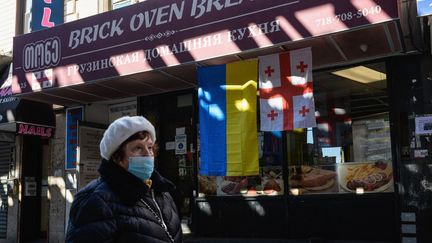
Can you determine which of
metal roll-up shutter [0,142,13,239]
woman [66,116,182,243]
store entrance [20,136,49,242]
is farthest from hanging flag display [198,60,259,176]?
metal roll-up shutter [0,142,13,239]

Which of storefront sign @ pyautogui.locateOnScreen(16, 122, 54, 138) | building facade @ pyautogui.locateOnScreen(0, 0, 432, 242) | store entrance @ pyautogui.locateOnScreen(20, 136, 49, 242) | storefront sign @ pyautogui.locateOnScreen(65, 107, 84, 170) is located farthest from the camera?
store entrance @ pyautogui.locateOnScreen(20, 136, 49, 242)

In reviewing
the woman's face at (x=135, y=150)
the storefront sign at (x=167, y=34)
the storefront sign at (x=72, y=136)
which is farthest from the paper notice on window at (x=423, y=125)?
the storefront sign at (x=72, y=136)

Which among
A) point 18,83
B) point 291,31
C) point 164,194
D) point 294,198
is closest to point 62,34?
point 18,83

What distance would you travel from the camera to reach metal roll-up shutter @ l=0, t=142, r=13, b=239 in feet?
36.6

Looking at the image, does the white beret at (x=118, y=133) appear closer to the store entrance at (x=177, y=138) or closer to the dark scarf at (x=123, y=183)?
the dark scarf at (x=123, y=183)

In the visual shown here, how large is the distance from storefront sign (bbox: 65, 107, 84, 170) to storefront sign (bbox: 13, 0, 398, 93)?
1.40 m

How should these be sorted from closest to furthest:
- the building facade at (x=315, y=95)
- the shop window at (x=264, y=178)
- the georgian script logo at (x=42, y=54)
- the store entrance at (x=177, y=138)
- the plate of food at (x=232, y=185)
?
the building facade at (x=315, y=95), the shop window at (x=264, y=178), the plate of food at (x=232, y=185), the georgian script logo at (x=42, y=54), the store entrance at (x=177, y=138)

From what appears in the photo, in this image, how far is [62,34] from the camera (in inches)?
332

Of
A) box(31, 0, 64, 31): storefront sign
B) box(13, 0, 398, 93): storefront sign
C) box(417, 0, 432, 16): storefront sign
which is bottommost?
box(417, 0, 432, 16): storefront sign

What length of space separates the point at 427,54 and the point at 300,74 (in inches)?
72.8

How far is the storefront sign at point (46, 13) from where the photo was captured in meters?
9.39

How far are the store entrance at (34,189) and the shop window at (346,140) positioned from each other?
20.8 ft

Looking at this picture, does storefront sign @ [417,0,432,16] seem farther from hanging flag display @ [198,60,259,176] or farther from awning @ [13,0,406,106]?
hanging flag display @ [198,60,259,176]

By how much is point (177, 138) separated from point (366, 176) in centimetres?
366
